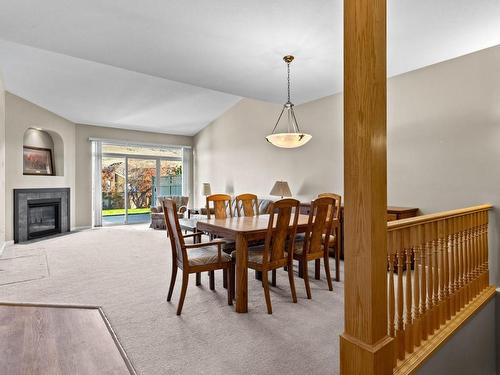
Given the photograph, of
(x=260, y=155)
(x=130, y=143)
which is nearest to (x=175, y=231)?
(x=260, y=155)

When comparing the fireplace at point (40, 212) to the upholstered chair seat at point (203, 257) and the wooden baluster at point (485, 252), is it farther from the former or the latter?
the wooden baluster at point (485, 252)

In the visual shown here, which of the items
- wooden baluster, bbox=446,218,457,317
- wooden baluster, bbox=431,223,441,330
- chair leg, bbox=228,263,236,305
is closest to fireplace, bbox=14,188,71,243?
chair leg, bbox=228,263,236,305

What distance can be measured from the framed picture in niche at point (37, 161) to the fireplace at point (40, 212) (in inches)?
18.0

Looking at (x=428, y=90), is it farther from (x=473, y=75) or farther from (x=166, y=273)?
(x=166, y=273)

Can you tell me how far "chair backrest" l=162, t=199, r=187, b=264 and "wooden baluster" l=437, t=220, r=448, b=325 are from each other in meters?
1.99

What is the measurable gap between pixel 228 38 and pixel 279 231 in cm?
191

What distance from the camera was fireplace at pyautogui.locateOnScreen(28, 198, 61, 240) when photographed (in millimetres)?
6152

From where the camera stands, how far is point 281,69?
3666mm

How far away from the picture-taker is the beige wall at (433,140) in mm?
3182

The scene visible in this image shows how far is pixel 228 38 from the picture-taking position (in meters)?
2.89

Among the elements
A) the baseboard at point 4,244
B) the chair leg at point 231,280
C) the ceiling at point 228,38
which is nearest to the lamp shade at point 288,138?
the ceiling at point 228,38

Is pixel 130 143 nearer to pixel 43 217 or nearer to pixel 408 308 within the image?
pixel 43 217

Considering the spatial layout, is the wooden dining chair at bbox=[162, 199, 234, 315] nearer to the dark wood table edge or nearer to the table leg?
the table leg

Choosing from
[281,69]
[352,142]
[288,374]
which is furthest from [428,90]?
[288,374]
